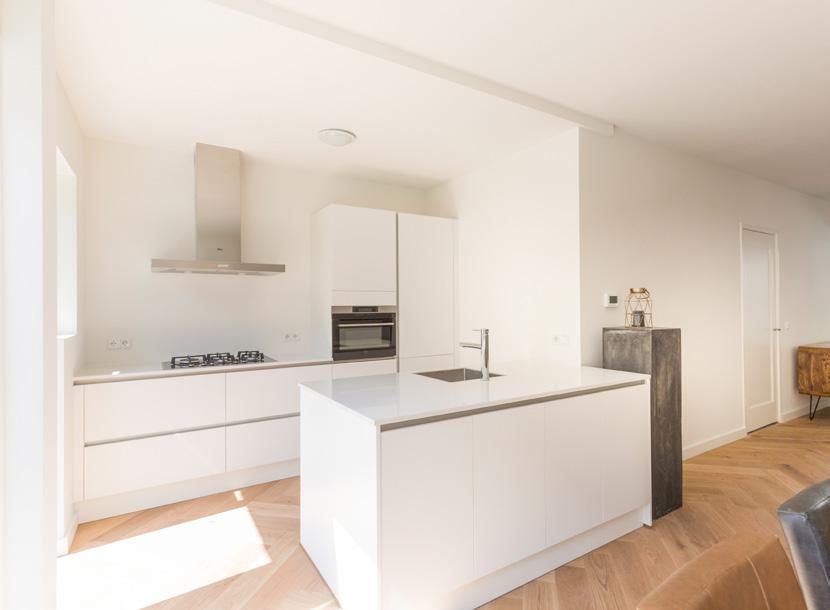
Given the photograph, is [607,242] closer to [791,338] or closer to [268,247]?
[268,247]

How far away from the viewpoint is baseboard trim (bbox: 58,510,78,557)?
7.86 feet

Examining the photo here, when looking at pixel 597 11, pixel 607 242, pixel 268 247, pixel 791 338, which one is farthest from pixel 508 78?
pixel 791 338

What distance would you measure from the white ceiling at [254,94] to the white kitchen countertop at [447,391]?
5.31 feet

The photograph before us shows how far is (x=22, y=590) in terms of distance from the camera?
1.26 m

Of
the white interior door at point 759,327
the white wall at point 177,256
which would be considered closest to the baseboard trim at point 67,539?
the white wall at point 177,256

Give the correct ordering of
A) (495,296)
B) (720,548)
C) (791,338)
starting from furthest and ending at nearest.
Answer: (791,338)
(495,296)
(720,548)

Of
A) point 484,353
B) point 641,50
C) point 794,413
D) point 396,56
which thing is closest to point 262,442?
point 484,353

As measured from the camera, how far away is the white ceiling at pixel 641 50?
1910mm

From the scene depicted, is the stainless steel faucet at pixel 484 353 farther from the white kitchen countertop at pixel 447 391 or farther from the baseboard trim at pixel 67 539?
the baseboard trim at pixel 67 539

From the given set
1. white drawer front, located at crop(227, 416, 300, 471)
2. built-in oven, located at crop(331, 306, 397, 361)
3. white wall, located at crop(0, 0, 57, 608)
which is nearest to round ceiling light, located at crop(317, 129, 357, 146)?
built-in oven, located at crop(331, 306, 397, 361)

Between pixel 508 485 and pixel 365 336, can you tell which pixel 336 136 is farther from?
pixel 508 485

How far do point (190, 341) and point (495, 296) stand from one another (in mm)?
2515

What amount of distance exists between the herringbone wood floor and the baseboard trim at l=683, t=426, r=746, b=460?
0.18ft

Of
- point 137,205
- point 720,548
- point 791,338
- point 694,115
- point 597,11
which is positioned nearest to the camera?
point 720,548
